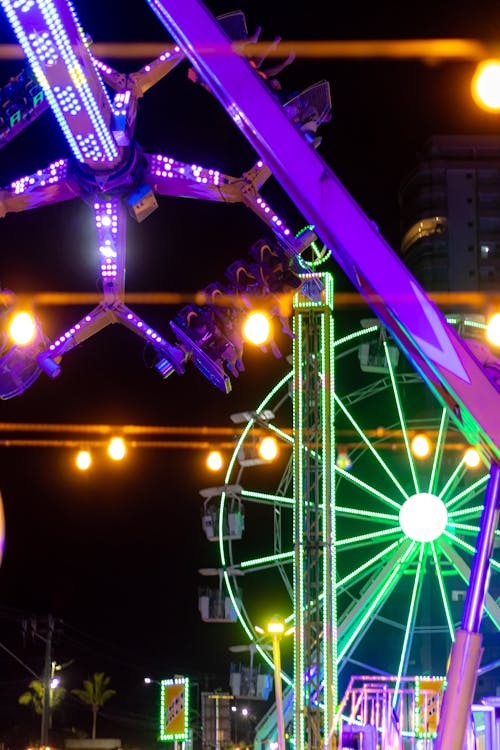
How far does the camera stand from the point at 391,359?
23.5 m

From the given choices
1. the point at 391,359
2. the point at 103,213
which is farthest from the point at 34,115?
the point at 391,359

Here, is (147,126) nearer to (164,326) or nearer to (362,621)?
(164,326)

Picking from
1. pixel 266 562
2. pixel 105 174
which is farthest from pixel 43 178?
pixel 266 562

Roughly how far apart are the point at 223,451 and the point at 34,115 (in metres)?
16.3

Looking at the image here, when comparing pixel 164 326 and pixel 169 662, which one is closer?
pixel 164 326

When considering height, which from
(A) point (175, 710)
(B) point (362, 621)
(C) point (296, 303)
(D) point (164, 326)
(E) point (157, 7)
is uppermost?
(D) point (164, 326)

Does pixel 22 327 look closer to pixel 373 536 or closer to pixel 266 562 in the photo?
pixel 373 536

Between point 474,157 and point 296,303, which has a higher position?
point 474,157

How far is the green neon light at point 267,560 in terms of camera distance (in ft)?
68.9

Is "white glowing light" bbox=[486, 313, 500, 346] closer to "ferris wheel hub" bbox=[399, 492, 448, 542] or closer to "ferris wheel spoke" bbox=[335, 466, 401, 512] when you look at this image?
"ferris wheel spoke" bbox=[335, 466, 401, 512]

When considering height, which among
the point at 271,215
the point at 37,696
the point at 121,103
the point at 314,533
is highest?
the point at 37,696

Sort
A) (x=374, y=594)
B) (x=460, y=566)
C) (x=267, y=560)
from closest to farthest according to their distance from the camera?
1. (x=460, y=566)
2. (x=267, y=560)
3. (x=374, y=594)

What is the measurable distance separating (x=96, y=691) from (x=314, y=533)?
4340 cm

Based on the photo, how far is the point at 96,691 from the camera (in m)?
52.6
